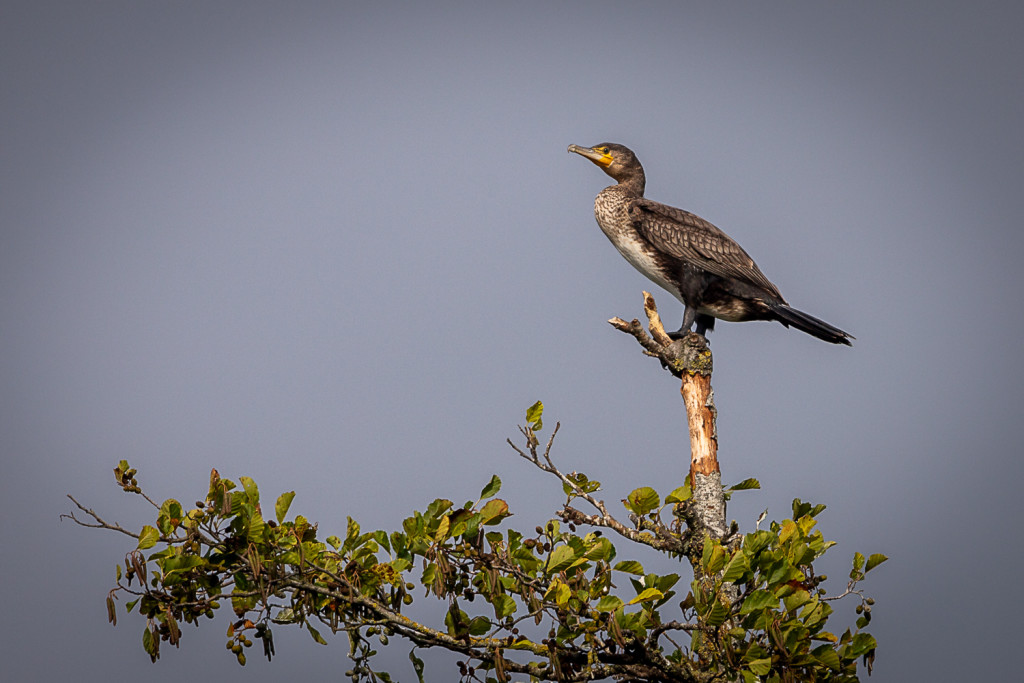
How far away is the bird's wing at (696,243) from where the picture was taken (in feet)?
25.5

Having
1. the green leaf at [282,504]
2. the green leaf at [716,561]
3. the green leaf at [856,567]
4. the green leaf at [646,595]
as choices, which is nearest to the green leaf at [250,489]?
the green leaf at [282,504]

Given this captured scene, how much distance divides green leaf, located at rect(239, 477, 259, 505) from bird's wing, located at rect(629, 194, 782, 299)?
420 cm

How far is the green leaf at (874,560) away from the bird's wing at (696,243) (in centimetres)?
260

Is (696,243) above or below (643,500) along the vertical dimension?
above

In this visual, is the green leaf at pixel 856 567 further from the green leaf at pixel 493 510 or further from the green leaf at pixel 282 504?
the green leaf at pixel 282 504

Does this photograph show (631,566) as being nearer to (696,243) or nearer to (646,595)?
(646,595)

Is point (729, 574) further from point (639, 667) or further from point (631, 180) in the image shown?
point (631, 180)

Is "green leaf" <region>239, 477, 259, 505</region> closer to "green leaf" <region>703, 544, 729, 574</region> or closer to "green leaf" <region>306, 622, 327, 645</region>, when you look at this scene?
"green leaf" <region>306, 622, 327, 645</region>

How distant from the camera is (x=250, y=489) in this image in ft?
15.9

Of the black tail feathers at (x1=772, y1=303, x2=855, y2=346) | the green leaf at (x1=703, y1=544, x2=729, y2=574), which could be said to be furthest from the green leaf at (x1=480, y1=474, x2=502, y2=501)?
the black tail feathers at (x1=772, y1=303, x2=855, y2=346)

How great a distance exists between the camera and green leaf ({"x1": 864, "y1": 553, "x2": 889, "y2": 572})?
5625mm

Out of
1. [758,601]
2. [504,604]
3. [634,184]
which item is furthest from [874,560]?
[634,184]

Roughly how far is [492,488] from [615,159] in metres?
4.57

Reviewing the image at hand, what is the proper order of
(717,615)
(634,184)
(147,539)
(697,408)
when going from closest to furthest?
(147,539) → (717,615) → (697,408) → (634,184)
